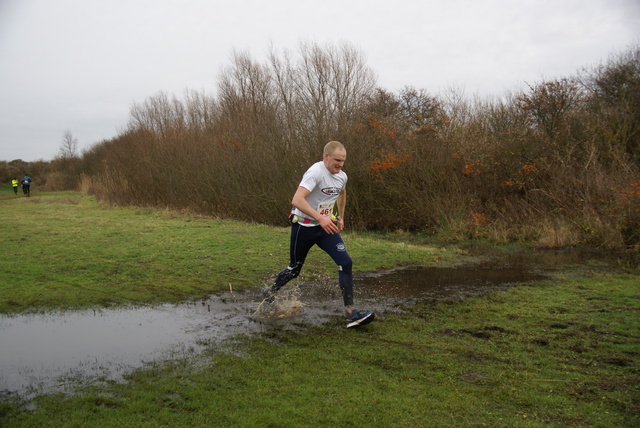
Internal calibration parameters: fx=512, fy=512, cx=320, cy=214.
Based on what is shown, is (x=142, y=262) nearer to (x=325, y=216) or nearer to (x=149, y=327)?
(x=149, y=327)

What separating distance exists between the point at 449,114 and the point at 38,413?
20.3 metres

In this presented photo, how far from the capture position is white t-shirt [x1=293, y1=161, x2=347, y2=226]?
6.32m

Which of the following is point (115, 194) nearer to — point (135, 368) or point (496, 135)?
point (496, 135)

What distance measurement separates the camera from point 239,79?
38.2 m

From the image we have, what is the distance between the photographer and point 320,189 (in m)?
6.42

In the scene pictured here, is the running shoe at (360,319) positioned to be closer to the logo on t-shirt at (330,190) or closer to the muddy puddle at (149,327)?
the muddy puddle at (149,327)

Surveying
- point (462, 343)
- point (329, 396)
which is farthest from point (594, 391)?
point (329, 396)

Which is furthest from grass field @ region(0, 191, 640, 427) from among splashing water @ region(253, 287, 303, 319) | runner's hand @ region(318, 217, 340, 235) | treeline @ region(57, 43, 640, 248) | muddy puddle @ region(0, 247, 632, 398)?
treeline @ region(57, 43, 640, 248)

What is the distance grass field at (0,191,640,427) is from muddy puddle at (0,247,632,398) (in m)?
0.34

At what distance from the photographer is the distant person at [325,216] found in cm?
621

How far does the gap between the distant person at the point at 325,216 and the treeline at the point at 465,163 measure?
10.3 metres

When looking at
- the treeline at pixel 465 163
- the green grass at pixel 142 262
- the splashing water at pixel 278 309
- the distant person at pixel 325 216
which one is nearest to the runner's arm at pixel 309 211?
the distant person at pixel 325 216

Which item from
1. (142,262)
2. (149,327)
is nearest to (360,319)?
(149,327)

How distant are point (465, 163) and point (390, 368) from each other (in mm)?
15116
